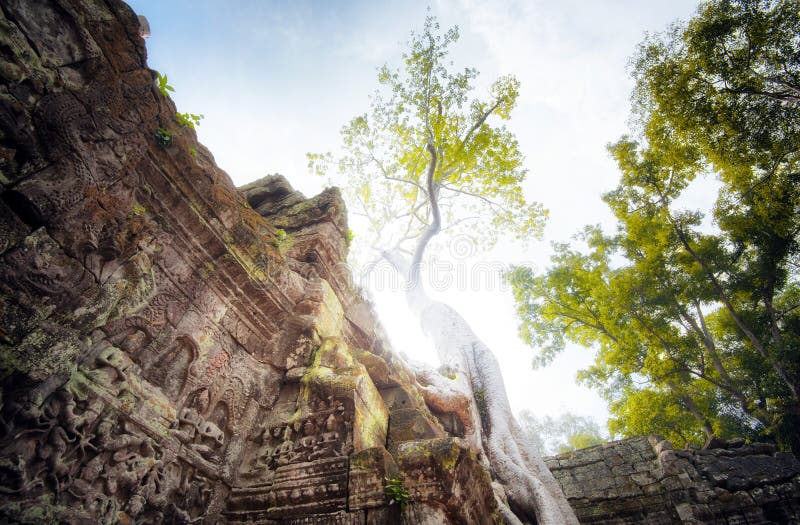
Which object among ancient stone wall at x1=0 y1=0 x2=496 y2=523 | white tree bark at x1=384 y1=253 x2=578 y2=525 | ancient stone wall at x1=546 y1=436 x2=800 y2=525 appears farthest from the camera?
ancient stone wall at x1=546 y1=436 x2=800 y2=525

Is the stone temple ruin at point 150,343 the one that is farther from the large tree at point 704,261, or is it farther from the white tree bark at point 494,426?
the large tree at point 704,261

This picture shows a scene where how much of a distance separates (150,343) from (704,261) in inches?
508

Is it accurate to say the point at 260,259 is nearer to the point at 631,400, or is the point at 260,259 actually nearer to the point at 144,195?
the point at 144,195

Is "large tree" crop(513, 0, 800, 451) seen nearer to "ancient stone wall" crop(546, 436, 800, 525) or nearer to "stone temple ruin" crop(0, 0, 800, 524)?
"ancient stone wall" crop(546, 436, 800, 525)

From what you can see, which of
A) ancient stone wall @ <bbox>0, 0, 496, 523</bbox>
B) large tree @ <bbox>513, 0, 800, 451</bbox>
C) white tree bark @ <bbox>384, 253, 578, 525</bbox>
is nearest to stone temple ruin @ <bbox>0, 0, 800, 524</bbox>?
ancient stone wall @ <bbox>0, 0, 496, 523</bbox>

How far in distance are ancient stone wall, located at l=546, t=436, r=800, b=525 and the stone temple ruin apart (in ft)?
15.8

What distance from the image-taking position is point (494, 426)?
497cm

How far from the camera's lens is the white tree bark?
12.6 feet

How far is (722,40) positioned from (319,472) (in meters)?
11.0

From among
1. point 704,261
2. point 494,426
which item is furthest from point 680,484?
point 704,261

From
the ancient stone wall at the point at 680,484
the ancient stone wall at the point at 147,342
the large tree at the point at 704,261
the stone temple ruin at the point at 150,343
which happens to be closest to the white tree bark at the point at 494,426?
the stone temple ruin at the point at 150,343

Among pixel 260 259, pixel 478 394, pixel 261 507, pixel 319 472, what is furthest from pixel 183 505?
pixel 478 394

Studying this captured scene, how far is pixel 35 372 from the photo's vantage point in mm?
1355

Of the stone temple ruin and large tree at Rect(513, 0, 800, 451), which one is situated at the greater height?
large tree at Rect(513, 0, 800, 451)
